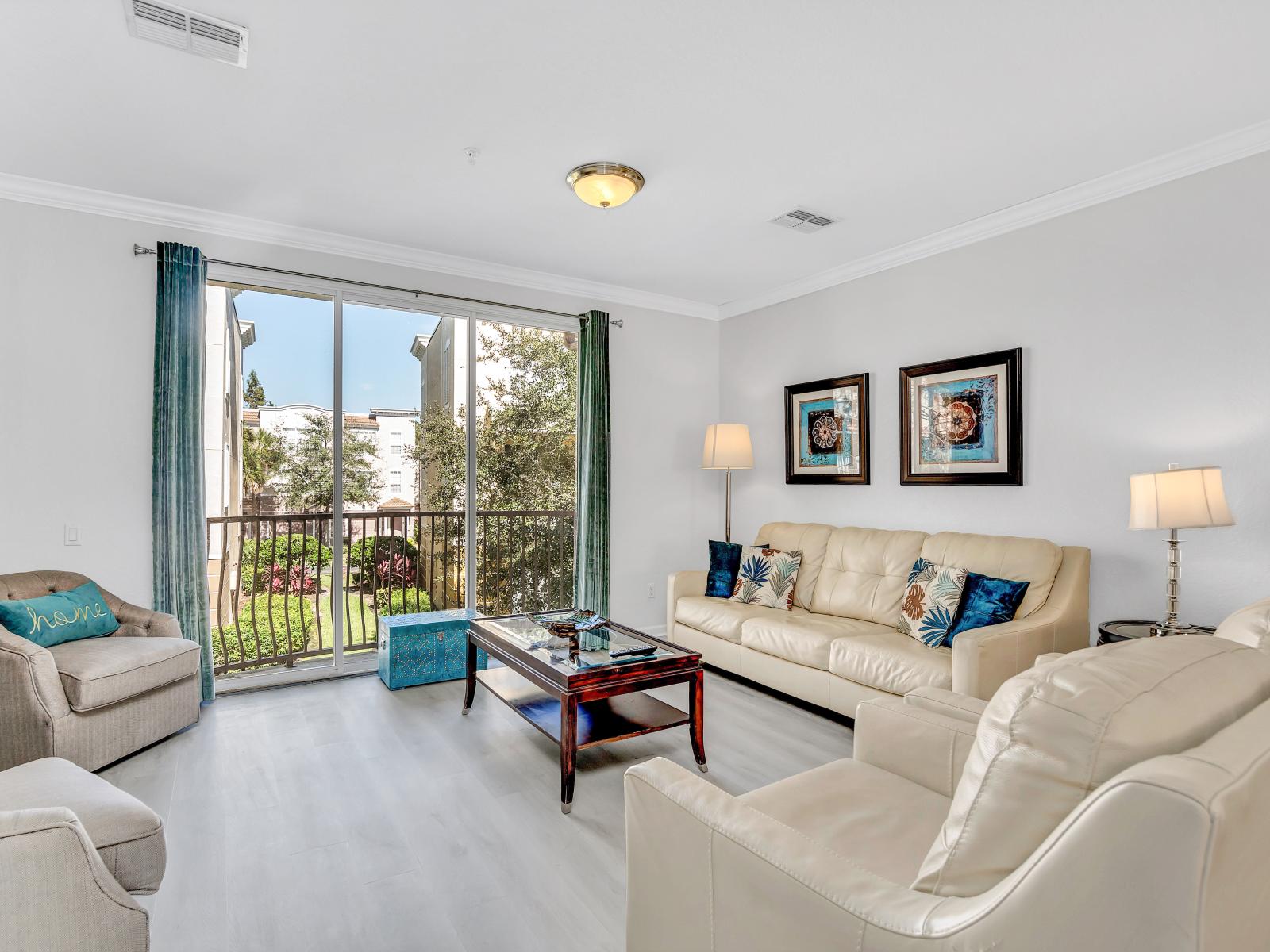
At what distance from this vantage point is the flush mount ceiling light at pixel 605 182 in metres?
3.18

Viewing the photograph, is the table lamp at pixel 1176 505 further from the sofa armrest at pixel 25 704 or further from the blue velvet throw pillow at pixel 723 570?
the sofa armrest at pixel 25 704

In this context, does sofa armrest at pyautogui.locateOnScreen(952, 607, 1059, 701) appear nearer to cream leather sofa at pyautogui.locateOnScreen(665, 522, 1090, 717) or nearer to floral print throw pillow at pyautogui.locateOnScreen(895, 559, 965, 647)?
cream leather sofa at pyautogui.locateOnScreen(665, 522, 1090, 717)

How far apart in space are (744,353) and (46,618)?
15.0ft

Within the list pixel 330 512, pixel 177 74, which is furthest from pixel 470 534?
pixel 177 74

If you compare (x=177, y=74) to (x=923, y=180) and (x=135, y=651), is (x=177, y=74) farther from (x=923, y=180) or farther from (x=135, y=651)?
(x=923, y=180)

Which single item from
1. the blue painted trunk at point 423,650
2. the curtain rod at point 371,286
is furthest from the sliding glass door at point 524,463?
the blue painted trunk at point 423,650

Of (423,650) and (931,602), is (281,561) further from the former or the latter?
(931,602)

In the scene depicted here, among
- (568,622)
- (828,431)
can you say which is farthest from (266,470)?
(828,431)

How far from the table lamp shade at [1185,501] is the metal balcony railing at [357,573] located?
3720 mm

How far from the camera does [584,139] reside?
298 centimetres

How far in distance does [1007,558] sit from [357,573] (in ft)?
13.0

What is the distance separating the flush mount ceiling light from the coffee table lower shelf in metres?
2.23

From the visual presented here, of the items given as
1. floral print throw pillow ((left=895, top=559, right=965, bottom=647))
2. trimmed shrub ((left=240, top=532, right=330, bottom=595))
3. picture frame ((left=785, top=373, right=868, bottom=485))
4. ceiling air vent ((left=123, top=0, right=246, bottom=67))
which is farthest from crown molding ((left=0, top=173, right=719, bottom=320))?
floral print throw pillow ((left=895, top=559, right=965, bottom=647))

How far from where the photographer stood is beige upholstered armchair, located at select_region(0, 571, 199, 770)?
2.70 metres
